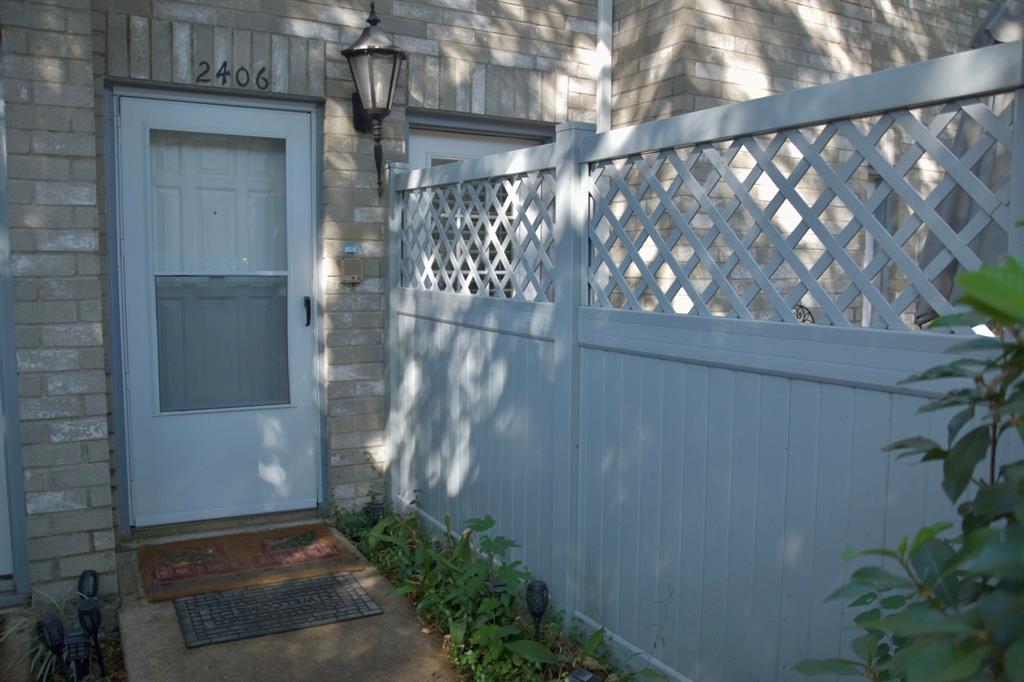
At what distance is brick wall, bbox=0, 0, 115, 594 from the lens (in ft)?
12.1

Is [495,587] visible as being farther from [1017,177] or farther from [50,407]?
[1017,177]

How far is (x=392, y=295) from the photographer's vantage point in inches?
193

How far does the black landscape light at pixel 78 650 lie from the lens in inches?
128

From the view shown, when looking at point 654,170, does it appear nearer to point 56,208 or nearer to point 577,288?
point 577,288

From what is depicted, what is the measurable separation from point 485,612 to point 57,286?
7.18ft

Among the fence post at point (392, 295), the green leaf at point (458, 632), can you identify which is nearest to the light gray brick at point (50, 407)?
the fence post at point (392, 295)

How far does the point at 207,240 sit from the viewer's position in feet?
15.2

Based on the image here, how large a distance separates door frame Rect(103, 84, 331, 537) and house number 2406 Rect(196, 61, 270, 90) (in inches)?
3.2

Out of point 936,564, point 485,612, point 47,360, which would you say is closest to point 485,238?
point 485,612

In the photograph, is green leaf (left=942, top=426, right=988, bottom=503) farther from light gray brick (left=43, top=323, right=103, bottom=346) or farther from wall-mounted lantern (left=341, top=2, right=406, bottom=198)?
wall-mounted lantern (left=341, top=2, right=406, bottom=198)

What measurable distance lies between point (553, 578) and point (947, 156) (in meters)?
2.11

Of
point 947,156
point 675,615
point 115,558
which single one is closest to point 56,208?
point 115,558

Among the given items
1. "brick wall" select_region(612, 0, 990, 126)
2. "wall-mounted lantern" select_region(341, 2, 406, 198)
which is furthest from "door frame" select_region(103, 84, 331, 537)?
"brick wall" select_region(612, 0, 990, 126)

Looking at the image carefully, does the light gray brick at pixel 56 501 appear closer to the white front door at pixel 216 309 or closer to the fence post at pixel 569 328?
the white front door at pixel 216 309
